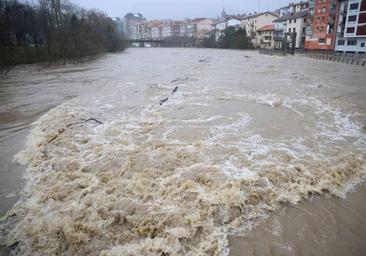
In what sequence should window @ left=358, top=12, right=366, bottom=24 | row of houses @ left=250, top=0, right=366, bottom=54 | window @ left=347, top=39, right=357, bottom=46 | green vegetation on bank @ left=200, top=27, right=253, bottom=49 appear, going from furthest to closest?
green vegetation on bank @ left=200, top=27, right=253, bottom=49 → window @ left=347, top=39, right=357, bottom=46 → row of houses @ left=250, top=0, right=366, bottom=54 → window @ left=358, top=12, right=366, bottom=24

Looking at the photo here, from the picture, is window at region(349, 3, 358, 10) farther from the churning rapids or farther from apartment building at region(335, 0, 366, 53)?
the churning rapids

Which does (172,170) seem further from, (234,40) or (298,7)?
(298,7)

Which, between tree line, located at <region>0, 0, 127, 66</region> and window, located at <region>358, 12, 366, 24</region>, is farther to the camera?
window, located at <region>358, 12, 366, 24</region>

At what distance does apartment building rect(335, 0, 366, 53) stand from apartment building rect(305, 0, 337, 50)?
4.73ft

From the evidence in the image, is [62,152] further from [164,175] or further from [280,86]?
[280,86]

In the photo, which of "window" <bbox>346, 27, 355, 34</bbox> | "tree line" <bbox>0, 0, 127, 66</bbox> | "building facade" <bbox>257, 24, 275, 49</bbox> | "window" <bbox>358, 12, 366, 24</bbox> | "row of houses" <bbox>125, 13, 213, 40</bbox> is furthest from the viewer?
"row of houses" <bbox>125, 13, 213, 40</bbox>

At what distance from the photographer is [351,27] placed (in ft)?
140

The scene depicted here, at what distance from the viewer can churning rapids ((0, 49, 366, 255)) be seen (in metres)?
4.96

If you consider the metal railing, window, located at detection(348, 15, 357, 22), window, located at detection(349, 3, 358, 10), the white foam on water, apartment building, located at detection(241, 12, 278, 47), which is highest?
apartment building, located at detection(241, 12, 278, 47)

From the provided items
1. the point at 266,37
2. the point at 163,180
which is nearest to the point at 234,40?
the point at 266,37

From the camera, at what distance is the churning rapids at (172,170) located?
496 cm

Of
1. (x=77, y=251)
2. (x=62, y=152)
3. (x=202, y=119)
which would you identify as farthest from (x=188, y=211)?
(x=202, y=119)

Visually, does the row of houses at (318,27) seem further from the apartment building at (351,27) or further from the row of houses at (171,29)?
the row of houses at (171,29)

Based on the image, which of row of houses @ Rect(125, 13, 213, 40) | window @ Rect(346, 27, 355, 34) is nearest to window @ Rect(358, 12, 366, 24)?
window @ Rect(346, 27, 355, 34)
